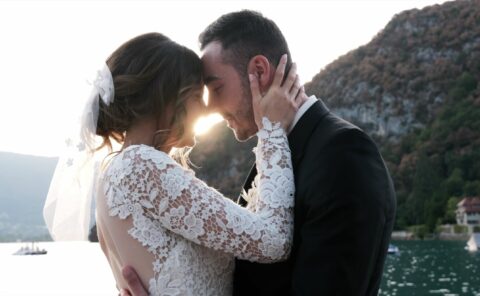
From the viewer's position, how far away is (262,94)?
323cm

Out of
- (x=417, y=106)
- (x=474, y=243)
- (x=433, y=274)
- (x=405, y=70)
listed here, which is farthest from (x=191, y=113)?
(x=405, y=70)

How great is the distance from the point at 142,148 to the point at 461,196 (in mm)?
108860

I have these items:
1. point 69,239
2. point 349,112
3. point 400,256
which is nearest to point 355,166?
point 69,239

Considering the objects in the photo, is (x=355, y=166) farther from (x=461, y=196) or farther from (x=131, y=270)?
(x=461, y=196)

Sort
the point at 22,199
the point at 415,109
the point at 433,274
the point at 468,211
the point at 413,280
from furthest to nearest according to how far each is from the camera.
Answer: the point at 22,199, the point at 415,109, the point at 468,211, the point at 433,274, the point at 413,280

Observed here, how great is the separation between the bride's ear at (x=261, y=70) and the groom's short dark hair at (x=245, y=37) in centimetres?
3

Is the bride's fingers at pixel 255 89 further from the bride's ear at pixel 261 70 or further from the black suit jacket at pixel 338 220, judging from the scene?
the black suit jacket at pixel 338 220

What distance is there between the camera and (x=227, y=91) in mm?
3277

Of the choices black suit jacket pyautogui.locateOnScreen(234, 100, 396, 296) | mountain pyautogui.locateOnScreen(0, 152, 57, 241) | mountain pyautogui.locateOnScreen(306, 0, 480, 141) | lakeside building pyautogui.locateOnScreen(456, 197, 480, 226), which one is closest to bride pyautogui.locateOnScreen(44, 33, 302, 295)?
black suit jacket pyautogui.locateOnScreen(234, 100, 396, 296)

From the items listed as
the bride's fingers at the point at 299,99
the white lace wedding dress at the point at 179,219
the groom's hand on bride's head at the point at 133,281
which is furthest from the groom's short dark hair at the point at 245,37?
the groom's hand on bride's head at the point at 133,281

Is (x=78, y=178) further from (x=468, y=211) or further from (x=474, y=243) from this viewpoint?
(x=468, y=211)

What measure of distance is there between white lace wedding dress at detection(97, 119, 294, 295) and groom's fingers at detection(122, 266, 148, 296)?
33 millimetres

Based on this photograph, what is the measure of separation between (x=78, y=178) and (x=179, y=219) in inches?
32.4

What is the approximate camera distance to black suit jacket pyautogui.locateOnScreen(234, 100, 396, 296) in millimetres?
2627
